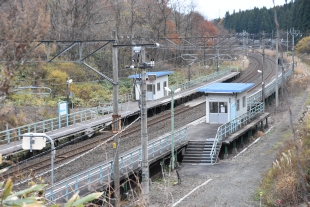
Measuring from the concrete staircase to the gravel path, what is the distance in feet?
2.07

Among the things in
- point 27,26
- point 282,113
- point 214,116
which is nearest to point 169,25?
point 282,113

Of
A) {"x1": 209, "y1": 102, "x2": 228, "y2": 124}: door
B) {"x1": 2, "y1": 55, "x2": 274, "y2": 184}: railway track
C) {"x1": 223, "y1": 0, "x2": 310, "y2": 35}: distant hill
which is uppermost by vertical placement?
{"x1": 223, "y1": 0, "x2": 310, "y2": 35}: distant hill

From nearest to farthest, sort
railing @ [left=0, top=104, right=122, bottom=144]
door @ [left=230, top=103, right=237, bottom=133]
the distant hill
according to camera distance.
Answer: railing @ [left=0, top=104, right=122, bottom=144], door @ [left=230, top=103, right=237, bottom=133], the distant hill

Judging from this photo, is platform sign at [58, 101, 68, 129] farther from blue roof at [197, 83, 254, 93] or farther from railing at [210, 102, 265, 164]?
railing at [210, 102, 265, 164]

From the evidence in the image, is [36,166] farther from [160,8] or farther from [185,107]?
[160,8]

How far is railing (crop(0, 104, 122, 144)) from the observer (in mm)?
21141

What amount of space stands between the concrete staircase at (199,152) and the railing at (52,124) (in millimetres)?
6897

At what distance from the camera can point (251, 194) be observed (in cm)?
1524

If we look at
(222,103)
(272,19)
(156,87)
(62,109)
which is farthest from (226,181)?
(272,19)

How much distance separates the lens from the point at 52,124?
2336cm

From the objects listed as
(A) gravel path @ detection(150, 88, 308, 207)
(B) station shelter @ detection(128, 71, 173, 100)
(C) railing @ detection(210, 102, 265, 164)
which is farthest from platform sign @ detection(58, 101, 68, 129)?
(B) station shelter @ detection(128, 71, 173, 100)

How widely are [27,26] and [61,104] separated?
809 inches

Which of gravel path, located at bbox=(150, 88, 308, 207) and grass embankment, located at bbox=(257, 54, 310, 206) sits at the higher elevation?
grass embankment, located at bbox=(257, 54, 310, 206)

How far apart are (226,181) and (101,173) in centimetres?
488
